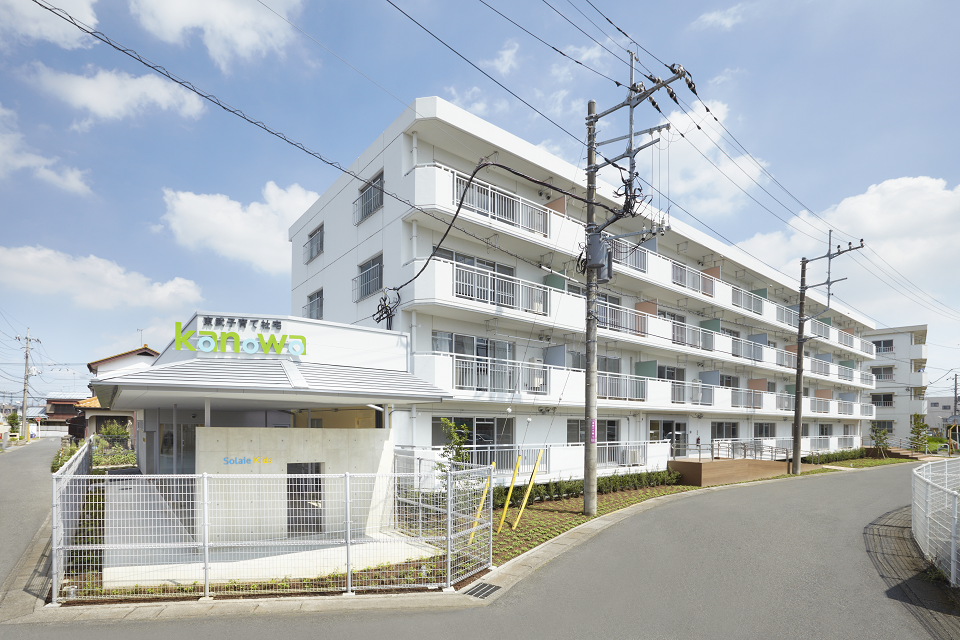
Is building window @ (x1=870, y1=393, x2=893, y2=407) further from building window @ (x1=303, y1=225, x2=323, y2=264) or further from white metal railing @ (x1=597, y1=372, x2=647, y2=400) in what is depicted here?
building window @ (x1=303, y1=225, x2=323, y2=264)

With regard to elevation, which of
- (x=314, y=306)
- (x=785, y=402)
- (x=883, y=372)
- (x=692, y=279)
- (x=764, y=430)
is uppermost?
(x=692, y=279)

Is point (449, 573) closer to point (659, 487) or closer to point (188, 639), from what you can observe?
point (188, 639)

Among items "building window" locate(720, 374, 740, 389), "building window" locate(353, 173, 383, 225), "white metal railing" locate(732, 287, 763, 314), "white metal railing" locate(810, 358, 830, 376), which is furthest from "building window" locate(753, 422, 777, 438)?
"building window" locate(353, 173, 383, 225)

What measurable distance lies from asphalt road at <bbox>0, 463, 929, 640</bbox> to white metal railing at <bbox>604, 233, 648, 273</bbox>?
11161mm

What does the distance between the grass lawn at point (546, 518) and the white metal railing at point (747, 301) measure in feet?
42.7

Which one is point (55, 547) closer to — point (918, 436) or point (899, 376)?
point (918, 436)

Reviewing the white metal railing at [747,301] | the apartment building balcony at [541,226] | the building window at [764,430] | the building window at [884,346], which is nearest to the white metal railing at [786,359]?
the white metal railing at [747,301]

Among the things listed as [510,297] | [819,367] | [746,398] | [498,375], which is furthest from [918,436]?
[498,375]

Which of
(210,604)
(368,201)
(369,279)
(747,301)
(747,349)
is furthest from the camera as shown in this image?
(747,301)

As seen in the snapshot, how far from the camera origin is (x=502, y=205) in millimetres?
17500

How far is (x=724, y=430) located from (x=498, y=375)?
17.3 m

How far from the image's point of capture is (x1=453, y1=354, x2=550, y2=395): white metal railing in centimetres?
1558

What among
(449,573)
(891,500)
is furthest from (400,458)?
(891,500)

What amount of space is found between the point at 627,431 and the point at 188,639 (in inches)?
718
